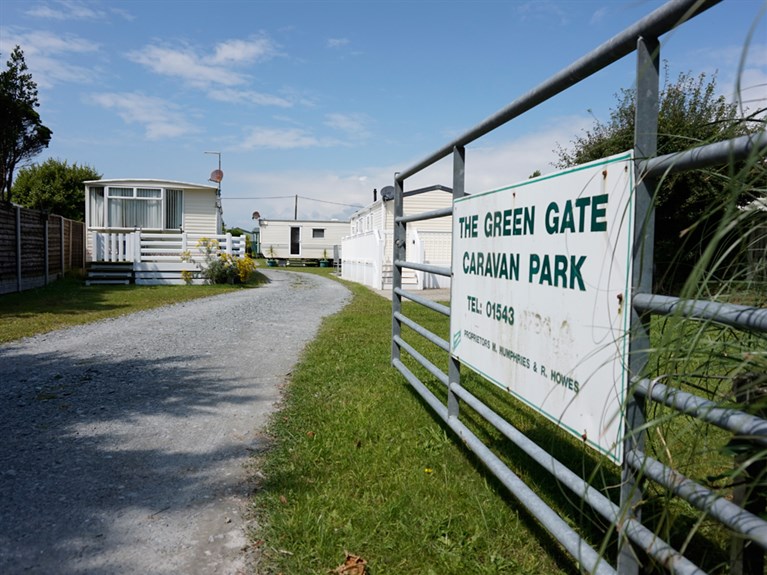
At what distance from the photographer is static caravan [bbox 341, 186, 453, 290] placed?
1978 cm

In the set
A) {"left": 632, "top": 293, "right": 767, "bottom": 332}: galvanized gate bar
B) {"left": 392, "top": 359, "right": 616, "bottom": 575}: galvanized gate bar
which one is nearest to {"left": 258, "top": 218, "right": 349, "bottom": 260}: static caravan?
{"left": 392, "top": 359, "right": 616, "bottom": 575}: galvanized gate bar

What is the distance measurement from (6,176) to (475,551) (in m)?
22.2

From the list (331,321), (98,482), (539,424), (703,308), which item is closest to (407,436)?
(539,424)

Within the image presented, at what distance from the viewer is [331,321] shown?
10.6 meters

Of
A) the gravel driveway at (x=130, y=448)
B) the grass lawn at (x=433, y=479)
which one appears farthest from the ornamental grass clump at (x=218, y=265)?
the grass lawn at (x=433, y=479)

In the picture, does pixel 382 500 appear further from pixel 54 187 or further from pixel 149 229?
pixel 54 187

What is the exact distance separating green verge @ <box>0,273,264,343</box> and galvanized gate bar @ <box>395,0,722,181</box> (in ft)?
25.0

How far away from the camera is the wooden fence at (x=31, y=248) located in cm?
1432

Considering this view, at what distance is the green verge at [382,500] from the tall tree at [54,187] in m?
37.3

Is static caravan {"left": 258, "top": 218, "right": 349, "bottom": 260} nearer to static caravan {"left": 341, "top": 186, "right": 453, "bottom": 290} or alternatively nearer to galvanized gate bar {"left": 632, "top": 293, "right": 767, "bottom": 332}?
static caravan {"left": 341, "top": 186, "right": 453, "bottom": 290}

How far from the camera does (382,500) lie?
3053mm

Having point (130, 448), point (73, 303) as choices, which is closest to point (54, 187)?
point (73, 303)

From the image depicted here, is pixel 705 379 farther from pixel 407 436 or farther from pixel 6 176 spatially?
pixel 6 176

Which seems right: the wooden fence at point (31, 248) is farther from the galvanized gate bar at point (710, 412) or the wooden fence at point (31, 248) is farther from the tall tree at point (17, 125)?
the galvanized gate bar at point (710, 412)
